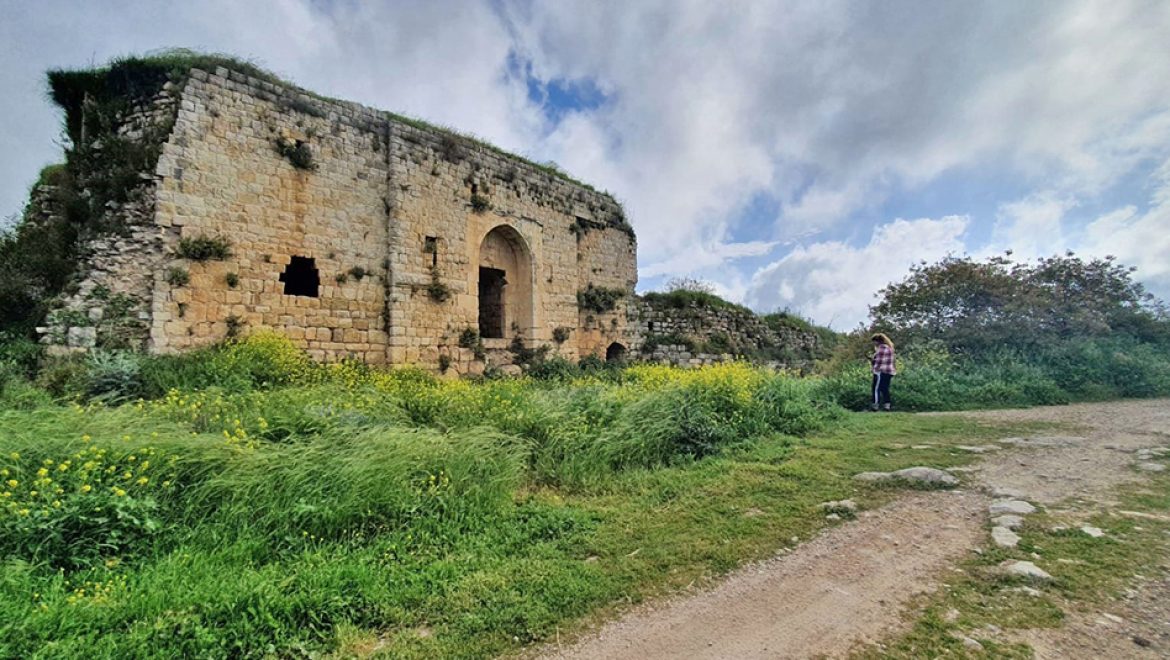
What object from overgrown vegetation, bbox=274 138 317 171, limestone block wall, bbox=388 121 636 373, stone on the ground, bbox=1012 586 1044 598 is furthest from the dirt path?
overgrown vegetation, bbox=274 138 317 171

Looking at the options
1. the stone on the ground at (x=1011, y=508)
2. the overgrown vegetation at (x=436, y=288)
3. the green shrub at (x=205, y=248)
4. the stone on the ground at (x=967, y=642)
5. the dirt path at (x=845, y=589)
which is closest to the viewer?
the stone on the ground at (x=967, y=642)

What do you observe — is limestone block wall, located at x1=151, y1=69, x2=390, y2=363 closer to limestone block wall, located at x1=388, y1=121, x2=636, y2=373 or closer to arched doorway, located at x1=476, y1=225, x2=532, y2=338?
limestone block wall, located at x1=388, y1=121, x2=636, y2=373

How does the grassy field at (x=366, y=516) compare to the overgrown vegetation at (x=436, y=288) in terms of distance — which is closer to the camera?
the grassy field at (x=366, y=516)

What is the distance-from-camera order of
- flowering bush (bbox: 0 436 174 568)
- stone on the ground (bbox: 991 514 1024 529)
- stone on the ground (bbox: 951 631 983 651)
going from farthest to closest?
stone on the ground (bbox: 991 514 1024 529)
flowering bush (bbox: 0 436 174 568)
stone on the ground (bbox: 951 631 983 651)

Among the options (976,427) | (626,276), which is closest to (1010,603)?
(976,427)

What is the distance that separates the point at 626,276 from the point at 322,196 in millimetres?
9472

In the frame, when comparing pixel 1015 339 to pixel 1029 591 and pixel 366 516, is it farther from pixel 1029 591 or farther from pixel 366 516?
pixel 366 516

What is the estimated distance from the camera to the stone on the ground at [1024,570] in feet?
10.2

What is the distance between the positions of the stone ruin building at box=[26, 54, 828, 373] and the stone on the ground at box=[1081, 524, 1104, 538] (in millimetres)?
10904

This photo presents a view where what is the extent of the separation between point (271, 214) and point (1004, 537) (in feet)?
38.9

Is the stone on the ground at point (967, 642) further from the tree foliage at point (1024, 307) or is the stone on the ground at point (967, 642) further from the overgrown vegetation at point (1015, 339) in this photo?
the tree foliage at point (1024, 307)

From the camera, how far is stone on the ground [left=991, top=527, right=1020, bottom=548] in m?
3.59

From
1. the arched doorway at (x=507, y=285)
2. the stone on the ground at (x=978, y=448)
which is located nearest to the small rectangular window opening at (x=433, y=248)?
the arched doorway at (x=507, y=285)

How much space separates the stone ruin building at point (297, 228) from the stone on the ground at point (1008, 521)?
410 inches
